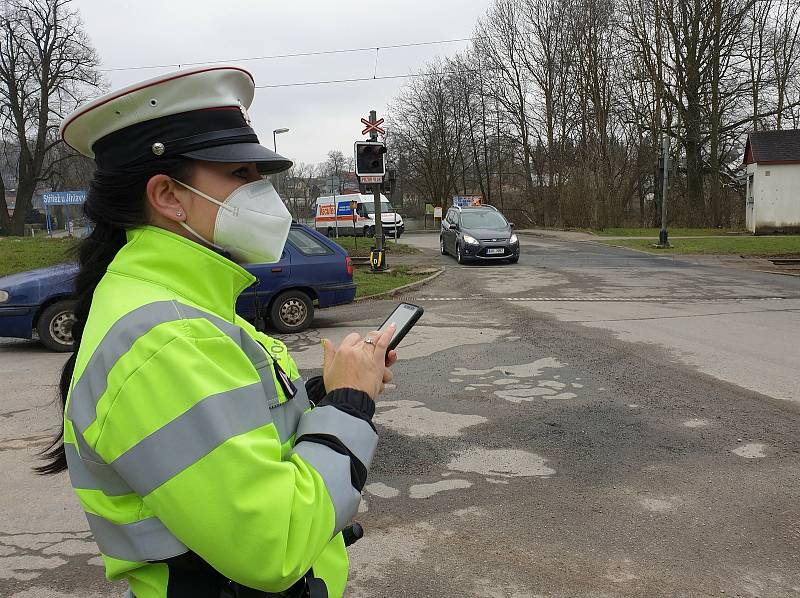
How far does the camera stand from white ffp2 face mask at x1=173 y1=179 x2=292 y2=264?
1.49 m

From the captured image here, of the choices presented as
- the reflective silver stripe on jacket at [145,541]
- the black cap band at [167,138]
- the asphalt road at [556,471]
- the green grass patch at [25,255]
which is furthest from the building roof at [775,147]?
the reflective silver stripe on jacket at [145,541]

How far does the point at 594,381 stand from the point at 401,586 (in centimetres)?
414

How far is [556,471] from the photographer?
4516 mm

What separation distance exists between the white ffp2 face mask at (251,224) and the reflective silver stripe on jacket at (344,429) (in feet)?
1.30

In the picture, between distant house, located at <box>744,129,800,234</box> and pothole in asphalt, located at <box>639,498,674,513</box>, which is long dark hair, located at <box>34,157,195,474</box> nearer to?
pothole in asphalt, located at <box>639,498,674,513</box>

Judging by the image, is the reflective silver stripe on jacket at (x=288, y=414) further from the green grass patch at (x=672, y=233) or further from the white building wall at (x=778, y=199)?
the white building wall at (x=778, y=199)

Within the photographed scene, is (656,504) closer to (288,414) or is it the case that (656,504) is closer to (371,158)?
(288,414)

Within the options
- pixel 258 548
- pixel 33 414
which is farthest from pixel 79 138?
pixel 33 414

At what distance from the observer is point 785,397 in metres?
6.16

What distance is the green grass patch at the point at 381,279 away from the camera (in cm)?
1449

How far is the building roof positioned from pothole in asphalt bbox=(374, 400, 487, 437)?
31344 millimetres

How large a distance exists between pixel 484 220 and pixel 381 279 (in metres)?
6.93

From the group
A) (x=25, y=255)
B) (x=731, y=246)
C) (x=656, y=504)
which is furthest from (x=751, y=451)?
(x=731, y=246)

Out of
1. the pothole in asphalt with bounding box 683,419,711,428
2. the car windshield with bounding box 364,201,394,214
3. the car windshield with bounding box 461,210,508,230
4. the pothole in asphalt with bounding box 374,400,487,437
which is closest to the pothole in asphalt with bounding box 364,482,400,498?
the pothole in asphalt with bounding box 374,400,487,437
